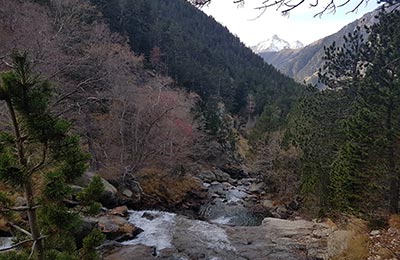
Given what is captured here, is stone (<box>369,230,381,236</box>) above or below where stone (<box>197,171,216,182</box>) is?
above

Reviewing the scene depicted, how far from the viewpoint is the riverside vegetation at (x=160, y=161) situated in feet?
13.7

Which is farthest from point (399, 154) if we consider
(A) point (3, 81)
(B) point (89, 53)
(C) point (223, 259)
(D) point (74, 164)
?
(B) point (89, 53)

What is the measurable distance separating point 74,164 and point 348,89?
2363 cm

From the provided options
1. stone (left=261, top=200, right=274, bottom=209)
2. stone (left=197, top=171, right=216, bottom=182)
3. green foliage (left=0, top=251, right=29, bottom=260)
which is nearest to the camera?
green foliage (left=0, top=251, right=29, bottom=260)

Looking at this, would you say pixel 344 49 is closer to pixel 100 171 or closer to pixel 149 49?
pixel 100 171

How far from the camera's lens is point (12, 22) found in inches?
811

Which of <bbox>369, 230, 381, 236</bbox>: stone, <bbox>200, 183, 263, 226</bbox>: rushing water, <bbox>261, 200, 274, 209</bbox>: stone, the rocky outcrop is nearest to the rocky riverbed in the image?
the rocky outcrop

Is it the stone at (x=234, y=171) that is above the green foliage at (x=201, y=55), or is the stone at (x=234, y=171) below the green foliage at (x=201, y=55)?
below

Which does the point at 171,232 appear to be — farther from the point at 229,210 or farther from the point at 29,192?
the point at 29,192

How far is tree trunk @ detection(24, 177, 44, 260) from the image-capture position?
3990 millimetres

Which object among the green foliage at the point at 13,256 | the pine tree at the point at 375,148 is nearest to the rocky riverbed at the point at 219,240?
the pine tree at the point at 375,148

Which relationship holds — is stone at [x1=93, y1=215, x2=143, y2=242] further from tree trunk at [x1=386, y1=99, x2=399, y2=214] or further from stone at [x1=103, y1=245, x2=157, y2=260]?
tree trunk at [x1=386, y1=99, x2=399, y2=214]

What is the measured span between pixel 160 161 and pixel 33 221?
23.6 metres

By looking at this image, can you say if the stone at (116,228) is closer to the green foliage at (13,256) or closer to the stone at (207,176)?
the green foliage at (13,256)
